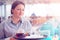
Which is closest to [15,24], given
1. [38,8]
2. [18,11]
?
[18,11]

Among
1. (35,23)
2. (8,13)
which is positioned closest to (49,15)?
(35,23)

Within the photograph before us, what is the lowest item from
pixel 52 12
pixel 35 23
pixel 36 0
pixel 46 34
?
pixel 46 34

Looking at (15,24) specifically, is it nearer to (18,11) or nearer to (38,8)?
(18,11)

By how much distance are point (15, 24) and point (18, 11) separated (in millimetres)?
127

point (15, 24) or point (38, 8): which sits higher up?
point (38, 8)

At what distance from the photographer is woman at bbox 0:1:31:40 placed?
95 centimetres

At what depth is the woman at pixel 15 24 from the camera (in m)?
0.95

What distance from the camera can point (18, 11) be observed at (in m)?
0.96

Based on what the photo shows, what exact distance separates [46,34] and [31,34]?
0.46ft

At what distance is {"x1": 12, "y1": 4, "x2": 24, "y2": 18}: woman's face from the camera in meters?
0.95

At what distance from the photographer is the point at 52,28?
94 centimetres

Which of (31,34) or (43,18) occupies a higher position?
(43,18)

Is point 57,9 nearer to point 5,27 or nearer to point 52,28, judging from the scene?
point 52,28

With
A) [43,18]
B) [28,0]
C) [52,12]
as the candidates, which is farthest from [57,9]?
[28,0]
